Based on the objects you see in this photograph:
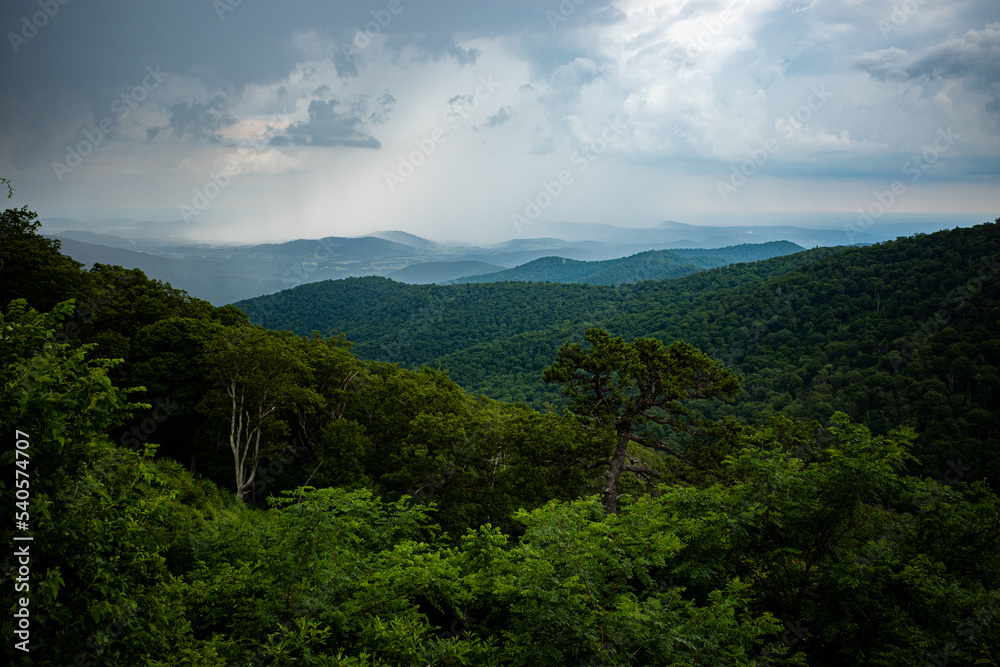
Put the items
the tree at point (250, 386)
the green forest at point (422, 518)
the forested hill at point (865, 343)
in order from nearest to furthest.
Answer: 1. the green forest at point (422, 518)
2. the tree at point (250, 386)
3. the forested hill at point (865, 343)

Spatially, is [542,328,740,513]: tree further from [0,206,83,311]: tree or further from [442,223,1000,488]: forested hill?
[442,223,1000,488]: forested hill

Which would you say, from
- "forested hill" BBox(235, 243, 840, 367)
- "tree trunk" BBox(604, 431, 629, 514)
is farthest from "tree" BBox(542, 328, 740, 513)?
"forested hill" BBox(235, 243, 840, 367)

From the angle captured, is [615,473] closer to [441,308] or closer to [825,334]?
[825,334]

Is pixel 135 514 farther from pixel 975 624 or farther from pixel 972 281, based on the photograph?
pixel 972 281

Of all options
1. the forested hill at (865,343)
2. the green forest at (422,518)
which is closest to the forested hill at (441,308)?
the forested hill at (865,343)

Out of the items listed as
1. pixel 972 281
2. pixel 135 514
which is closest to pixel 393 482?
pixel 135 514

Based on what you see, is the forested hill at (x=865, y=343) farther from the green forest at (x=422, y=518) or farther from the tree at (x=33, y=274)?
the tree at (x=33, y=274)
